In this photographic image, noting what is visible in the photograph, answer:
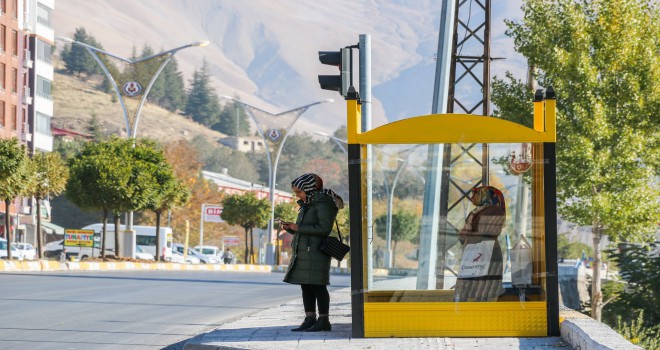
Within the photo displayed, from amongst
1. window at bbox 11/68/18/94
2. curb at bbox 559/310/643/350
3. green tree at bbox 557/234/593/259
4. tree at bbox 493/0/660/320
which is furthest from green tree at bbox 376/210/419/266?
green tree at bbox 557/234/593/259

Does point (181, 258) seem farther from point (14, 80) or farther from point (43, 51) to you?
point (43, 51)

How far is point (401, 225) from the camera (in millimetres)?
11203

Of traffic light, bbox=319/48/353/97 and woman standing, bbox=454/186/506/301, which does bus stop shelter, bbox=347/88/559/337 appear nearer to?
woman standing, bbox=454/186/506/301

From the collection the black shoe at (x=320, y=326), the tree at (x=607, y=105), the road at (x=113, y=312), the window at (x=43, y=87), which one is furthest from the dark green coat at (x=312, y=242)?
the window at (x=43, y=87)

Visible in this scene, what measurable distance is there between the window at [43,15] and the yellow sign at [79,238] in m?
29.8

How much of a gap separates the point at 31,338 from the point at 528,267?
5048 mm

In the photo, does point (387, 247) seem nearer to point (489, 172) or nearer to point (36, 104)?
point (489, 172)

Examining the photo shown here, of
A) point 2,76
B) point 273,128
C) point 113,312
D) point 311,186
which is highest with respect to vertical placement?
point 2,76

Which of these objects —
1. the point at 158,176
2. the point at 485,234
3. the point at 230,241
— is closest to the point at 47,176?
the point at 158,176

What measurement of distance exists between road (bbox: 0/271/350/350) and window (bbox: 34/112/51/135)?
54.4 m

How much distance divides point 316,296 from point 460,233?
148 cm

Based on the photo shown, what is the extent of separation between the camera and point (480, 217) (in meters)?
11.2

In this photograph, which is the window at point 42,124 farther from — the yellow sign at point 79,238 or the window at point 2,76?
the yellow sign at point 79,238

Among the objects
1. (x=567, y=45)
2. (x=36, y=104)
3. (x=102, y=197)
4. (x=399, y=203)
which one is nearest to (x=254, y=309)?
(x=399, y=203)
